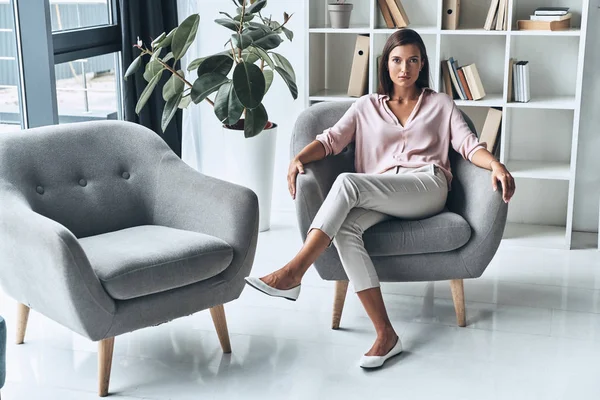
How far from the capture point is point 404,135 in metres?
3.16

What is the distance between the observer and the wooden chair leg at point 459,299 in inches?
119

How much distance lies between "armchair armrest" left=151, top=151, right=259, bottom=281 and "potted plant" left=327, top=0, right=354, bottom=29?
148 centimetres

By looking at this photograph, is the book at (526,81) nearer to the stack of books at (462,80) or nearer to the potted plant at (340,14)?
the stack of books at (462,80)

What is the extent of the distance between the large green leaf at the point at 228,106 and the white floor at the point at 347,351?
775mm

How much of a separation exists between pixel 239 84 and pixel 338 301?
39.4 inches

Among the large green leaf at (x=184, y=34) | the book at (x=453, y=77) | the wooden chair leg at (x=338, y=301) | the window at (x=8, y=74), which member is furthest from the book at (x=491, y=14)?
the window at (x=8, y=74)

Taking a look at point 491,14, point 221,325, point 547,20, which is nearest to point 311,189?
point 221,325

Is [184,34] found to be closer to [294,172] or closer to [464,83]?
[294,172]

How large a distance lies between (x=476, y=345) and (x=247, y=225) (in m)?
0.94

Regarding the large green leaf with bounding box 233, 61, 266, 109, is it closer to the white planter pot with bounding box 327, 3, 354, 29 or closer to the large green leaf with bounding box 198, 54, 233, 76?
the large green leaf with bounding box 198, 54, 233, 76

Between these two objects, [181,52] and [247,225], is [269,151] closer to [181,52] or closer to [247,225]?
[181,52]

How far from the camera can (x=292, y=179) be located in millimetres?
3004

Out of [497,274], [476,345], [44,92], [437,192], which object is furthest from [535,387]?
[44,92]

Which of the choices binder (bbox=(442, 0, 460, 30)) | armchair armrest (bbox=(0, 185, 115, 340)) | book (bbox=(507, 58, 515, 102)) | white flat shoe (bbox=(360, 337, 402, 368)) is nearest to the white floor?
white flat shoe (bbox=(360, 337, 402, 368))
